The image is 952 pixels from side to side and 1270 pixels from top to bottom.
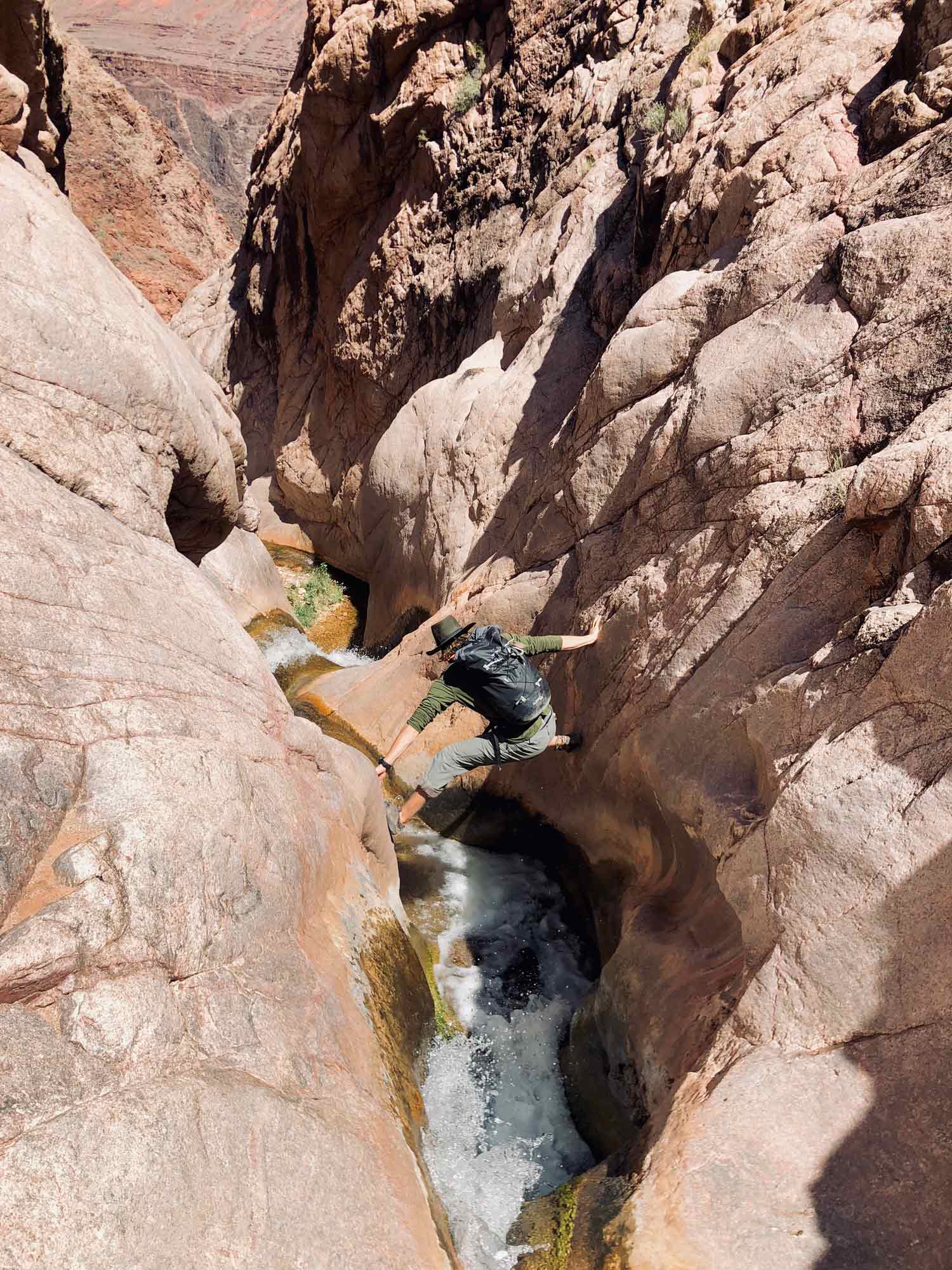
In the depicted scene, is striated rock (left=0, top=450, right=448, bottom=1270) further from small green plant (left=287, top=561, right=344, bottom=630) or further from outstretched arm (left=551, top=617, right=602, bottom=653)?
small green plant (left=287, top=561, right=344, bottom=630)

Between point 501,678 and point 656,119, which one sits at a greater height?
point 656,119

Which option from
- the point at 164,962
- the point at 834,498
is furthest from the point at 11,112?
the point at 834,498

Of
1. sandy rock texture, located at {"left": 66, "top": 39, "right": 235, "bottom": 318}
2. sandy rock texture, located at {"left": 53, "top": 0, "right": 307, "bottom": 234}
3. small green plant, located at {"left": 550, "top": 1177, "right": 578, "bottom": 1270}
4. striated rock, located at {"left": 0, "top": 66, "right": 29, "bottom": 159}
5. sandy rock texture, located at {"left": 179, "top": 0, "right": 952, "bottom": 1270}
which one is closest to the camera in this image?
sandy rock texture, located at {"left": 179, "top": 0, "right": 952, "bottom": 1270}

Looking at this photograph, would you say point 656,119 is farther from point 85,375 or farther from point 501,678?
point 85,375

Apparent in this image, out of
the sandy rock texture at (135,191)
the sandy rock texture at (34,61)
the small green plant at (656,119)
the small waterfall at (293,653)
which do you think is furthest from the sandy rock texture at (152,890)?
the sandy rock texture at (135,191)

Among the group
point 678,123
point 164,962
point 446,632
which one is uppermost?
point 678,123

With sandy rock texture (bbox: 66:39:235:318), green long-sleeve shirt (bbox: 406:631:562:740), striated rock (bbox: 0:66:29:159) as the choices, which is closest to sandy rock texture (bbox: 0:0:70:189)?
striated rock (bbox: 0:66:29:159)
